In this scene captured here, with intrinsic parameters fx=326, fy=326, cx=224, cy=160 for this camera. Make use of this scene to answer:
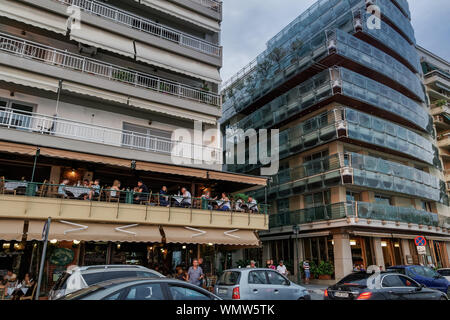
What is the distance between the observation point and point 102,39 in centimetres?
1852

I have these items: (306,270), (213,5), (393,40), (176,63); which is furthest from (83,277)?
(393,40)

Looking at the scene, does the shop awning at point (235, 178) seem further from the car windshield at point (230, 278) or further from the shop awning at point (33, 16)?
the shop awning at point (33, 16)

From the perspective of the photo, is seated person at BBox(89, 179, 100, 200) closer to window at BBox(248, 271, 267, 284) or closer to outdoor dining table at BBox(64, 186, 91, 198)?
outdoor dining table at BBox(64, 186, 91, 198)

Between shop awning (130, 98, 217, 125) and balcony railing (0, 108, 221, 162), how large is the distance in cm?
165

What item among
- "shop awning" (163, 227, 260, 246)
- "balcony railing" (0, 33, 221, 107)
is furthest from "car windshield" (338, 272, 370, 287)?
"balcony railing" (0, 33, 221, 107)

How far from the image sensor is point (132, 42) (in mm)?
19812

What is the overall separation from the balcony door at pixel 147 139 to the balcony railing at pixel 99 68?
2488 mm

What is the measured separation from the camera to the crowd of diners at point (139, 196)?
1409 centimetres

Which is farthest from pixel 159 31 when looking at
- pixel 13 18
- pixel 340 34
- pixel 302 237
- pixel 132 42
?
pixel 302 237

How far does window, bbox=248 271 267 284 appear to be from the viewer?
1005 centimetres

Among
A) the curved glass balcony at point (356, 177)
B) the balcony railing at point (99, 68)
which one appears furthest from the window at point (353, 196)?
the balcony railing at point (99, 68)
